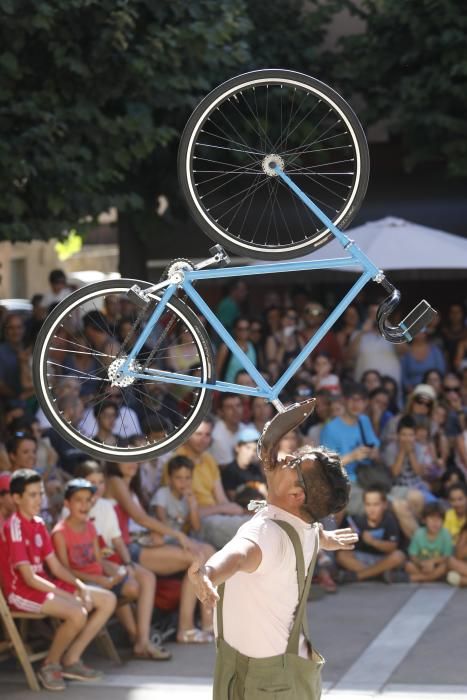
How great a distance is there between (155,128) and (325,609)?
3.86m

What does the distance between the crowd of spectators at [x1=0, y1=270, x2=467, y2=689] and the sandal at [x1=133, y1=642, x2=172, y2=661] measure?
0.04 ft

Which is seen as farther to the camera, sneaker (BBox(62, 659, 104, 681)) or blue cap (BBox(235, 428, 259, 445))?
blue cap (BBox(235, 428, 259, 445))

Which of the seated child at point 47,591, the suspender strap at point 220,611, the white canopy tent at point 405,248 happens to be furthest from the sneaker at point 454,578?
the suspender strap at point 220,611

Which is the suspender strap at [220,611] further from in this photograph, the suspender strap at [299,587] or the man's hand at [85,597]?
the man's hand at [85,597]

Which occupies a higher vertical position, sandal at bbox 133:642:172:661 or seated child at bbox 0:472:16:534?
seated child at bbox 0:472:16:534

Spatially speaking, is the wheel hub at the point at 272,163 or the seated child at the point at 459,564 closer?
the wheel hub at the point at 272,163

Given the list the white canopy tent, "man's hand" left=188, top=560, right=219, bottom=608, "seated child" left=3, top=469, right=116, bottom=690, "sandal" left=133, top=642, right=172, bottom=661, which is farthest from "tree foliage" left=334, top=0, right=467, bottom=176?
"man's hand" left=188, top=560, right=219, bottom=608

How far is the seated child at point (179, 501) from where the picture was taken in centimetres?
808

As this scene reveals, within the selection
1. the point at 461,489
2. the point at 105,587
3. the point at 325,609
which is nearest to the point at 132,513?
the point at 105,587

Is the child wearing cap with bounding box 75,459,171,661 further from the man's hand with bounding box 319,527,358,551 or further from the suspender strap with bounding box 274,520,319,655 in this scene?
the suspender strap with bounding box 274,520,319,655

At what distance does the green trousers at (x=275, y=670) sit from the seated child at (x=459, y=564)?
16.4 ft

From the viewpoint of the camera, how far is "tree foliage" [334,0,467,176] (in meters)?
11.4

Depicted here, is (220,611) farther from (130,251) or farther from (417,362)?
(130,251)

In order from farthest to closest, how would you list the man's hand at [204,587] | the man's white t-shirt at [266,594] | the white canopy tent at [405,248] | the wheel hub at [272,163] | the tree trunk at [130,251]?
the tree trunk at [130,251]
the white canopy tent at [405,248]
the wheel hub at [272,163]
the man's white t-shirt at [266,594]
the man's hand at [204,587]
